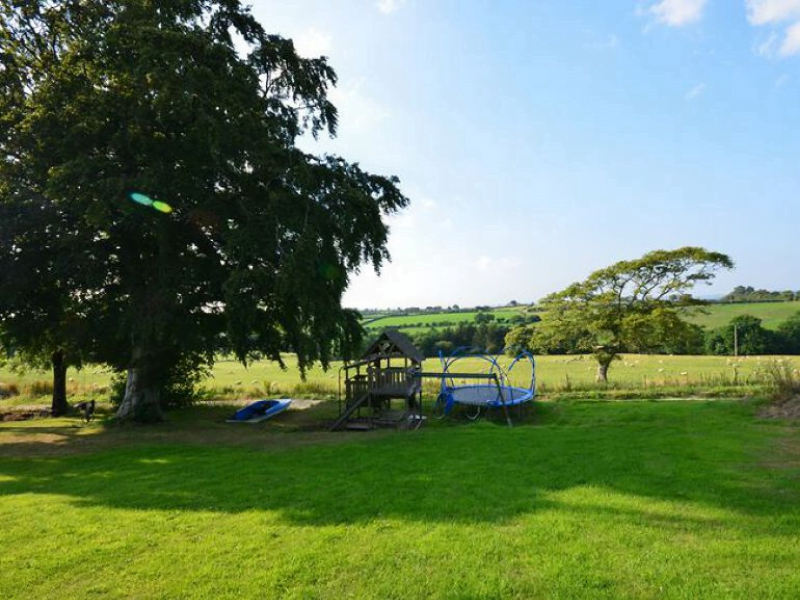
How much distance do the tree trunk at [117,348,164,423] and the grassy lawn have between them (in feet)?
21.0

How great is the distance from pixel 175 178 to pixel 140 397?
8565 millimetres

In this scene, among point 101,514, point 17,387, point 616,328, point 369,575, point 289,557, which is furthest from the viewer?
point 616,328

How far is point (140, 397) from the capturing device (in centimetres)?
1834

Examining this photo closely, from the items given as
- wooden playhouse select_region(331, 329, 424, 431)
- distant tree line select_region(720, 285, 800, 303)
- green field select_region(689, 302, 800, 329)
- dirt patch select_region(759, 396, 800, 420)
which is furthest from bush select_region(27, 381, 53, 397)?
distant tree line select_region(720, 285, 800, 303)

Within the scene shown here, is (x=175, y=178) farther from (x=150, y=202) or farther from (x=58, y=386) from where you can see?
(x=58, y=386)

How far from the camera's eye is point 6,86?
53.2 feet

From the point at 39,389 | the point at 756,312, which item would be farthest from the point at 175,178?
the point at 756,312

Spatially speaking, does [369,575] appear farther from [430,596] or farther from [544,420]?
[544,420]

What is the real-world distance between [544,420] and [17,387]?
29534 millimetres

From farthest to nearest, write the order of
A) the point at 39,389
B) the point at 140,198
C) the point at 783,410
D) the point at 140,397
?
the point at 39,389
the point at 140,397
the point at 140,198
the point at 783,410

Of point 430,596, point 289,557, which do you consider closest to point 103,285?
point 289,557

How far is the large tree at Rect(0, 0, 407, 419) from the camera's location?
14.2 m

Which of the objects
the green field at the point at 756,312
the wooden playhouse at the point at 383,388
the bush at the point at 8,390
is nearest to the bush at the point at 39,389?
the bush at the point at 8,390

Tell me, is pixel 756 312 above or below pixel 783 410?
above
